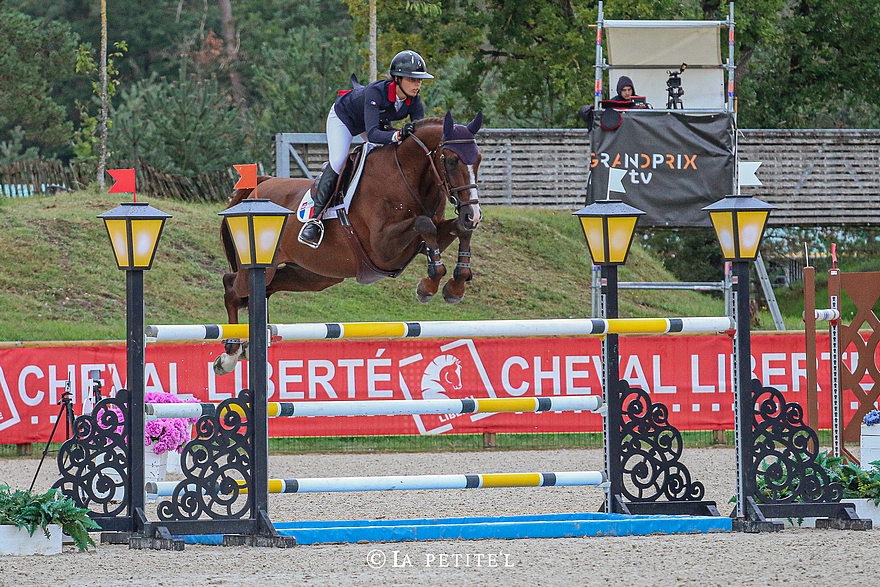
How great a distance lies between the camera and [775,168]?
64.9ft

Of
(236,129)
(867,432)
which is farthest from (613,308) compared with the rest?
(236,129)

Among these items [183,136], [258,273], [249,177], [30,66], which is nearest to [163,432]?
[249,177]

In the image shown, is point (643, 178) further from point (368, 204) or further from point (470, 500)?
point (368, 204)

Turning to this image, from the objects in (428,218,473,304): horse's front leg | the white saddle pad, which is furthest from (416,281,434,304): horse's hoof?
the white saddle pad

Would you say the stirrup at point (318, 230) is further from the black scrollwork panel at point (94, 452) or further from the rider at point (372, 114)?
the black scrollwork panel at point (94, 452)

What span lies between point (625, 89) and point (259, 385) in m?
Result: 8.52

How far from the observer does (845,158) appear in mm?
19859

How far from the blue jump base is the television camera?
7903 mm

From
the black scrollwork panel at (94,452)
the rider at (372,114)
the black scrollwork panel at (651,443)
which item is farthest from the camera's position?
the black scrollwork panel at (651,443)

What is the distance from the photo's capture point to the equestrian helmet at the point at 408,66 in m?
6.95

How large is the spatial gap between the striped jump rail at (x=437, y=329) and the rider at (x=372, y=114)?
900 mm

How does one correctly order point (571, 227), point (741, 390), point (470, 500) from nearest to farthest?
point (741, 390), point (470, 500), point (571, 227)

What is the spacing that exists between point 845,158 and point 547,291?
5731 millimetres

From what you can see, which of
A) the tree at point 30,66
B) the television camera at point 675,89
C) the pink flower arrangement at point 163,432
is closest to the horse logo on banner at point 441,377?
the pink flower arrangement at point 163,432
